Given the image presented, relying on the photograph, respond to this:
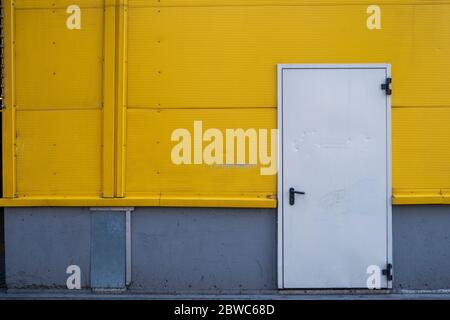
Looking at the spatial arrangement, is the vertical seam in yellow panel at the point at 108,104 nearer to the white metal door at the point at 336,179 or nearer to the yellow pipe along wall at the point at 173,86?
the yellow pipe along wall at the point at 173,86

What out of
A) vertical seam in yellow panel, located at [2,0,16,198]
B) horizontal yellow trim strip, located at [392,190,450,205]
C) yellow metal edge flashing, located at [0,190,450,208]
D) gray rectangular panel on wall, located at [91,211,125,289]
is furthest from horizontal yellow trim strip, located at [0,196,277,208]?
horizontal yellow trim strip, located at [392,190,450,205]

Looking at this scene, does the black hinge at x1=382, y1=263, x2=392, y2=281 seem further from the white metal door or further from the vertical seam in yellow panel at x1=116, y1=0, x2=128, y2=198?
the vertical seam in yellow panel at x1=116, y1=0, x2=128, y2=198

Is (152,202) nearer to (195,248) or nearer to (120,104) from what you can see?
(195,248)

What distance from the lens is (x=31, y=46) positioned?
15.7 feet

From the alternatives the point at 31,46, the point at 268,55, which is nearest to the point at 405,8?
the point at 268,55

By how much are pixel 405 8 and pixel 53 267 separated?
14.3 ft

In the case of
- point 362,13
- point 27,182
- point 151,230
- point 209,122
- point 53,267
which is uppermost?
point 362,13

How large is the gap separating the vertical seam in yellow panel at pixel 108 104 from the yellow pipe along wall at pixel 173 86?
1 cm

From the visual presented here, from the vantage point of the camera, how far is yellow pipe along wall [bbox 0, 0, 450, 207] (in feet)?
15.3

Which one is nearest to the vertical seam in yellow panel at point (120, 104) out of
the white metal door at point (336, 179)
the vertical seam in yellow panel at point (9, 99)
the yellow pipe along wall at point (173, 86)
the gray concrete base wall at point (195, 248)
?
the yellow pipe along wall at point (173, 86)

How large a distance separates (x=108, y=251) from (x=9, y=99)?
6.03 feet

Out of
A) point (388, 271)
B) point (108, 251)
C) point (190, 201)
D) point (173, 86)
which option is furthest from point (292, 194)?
point (108, 251)

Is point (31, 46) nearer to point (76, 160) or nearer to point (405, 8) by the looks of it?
point (76, 160)

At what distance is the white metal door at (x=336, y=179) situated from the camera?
15.2 feet
